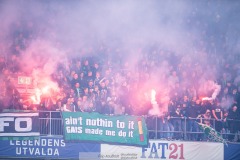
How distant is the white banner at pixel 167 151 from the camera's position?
8.45m

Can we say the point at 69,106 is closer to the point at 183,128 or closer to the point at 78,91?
the point at 78,91

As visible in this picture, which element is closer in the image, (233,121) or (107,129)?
(107,129)

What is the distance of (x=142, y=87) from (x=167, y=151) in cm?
198

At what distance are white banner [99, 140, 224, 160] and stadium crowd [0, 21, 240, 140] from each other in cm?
26

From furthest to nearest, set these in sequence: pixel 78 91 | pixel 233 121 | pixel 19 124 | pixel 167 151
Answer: pixel 78 91
pixel 233 121
pixel 167 151
pixel 19 124

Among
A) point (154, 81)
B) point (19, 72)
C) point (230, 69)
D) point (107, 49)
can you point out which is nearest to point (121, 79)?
point (154, 81)

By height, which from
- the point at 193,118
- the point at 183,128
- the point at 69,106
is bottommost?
the point at 183,128

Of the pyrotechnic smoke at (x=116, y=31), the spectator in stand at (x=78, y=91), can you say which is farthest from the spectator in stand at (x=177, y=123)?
the spectator in stand at (x=78, y=91)

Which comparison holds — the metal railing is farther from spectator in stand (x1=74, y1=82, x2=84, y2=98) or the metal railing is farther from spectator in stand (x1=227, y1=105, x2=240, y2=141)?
spectator in stand (x1=74, y1=82, x2=84, y2=98)

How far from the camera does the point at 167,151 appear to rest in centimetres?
851

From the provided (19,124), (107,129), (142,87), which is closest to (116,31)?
(142,87)

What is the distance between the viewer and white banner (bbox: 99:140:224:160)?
8.45 metres

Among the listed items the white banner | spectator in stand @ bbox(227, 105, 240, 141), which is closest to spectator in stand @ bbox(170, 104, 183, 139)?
the white banner

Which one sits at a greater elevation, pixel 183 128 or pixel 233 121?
pixel 233 121
